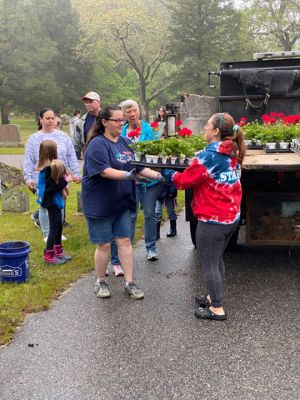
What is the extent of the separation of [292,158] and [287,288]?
1270 millimetres

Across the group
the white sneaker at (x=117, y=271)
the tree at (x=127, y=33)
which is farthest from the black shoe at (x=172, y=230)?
the tree at (x=127, y=33)

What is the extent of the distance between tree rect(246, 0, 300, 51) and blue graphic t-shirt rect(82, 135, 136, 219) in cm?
4019

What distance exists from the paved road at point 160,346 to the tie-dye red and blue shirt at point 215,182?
90 centimetres

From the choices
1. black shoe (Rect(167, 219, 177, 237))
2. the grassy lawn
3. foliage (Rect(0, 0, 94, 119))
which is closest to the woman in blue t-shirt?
black shoe (Rect(167, 219, 177, 237))

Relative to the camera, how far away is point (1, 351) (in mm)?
3656

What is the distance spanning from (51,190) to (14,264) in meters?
1.05

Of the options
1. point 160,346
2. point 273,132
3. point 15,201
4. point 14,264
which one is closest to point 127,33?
point 15,201

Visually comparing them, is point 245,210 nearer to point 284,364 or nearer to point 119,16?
point 284,364

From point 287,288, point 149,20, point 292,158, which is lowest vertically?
point 287,288

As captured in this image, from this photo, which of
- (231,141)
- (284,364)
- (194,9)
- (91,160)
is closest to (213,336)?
(284,364)

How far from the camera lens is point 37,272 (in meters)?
5.44

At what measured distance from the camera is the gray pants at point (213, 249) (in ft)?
13.4

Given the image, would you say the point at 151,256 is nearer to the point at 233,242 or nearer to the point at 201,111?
the point at 233,242

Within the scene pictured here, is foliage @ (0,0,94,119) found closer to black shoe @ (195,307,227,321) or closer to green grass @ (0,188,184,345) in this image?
green grass @ (0,188,184,345)
